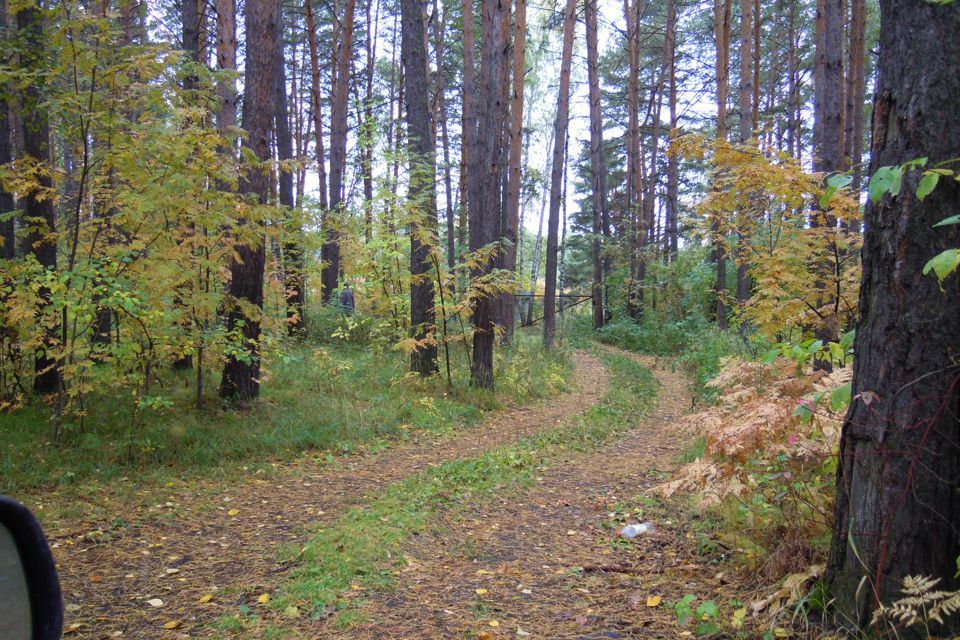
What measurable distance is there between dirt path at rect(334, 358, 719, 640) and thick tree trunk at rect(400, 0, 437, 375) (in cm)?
499

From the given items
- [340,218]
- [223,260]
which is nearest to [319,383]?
[223,260]

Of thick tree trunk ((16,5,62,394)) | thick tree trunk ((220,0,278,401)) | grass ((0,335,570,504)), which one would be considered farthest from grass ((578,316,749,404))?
thick tree trunk ((16,5,62,394))

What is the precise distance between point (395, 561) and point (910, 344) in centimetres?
343

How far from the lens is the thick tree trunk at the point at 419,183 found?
33.6 ft

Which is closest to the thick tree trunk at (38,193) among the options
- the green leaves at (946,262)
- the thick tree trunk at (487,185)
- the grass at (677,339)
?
the thick tree trunk at (487,185)

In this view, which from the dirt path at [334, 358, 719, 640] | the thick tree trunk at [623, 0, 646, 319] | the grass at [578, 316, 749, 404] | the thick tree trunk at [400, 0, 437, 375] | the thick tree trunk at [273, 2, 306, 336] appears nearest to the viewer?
the dirt path at [334, 358, 719, 640]

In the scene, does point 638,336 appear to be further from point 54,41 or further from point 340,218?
point 54,41

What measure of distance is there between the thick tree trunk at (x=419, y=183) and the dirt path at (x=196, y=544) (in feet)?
11.5

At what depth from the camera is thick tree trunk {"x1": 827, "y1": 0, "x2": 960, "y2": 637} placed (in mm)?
2404

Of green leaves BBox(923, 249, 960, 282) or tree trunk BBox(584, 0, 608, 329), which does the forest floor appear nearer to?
green leaves BBox(923, 249, 960, 282)

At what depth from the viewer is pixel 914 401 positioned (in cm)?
245

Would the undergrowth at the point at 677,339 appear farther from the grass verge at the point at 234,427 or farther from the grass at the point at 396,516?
the grass at the point at 396,516

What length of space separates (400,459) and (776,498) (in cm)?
449

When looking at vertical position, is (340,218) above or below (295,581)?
above
